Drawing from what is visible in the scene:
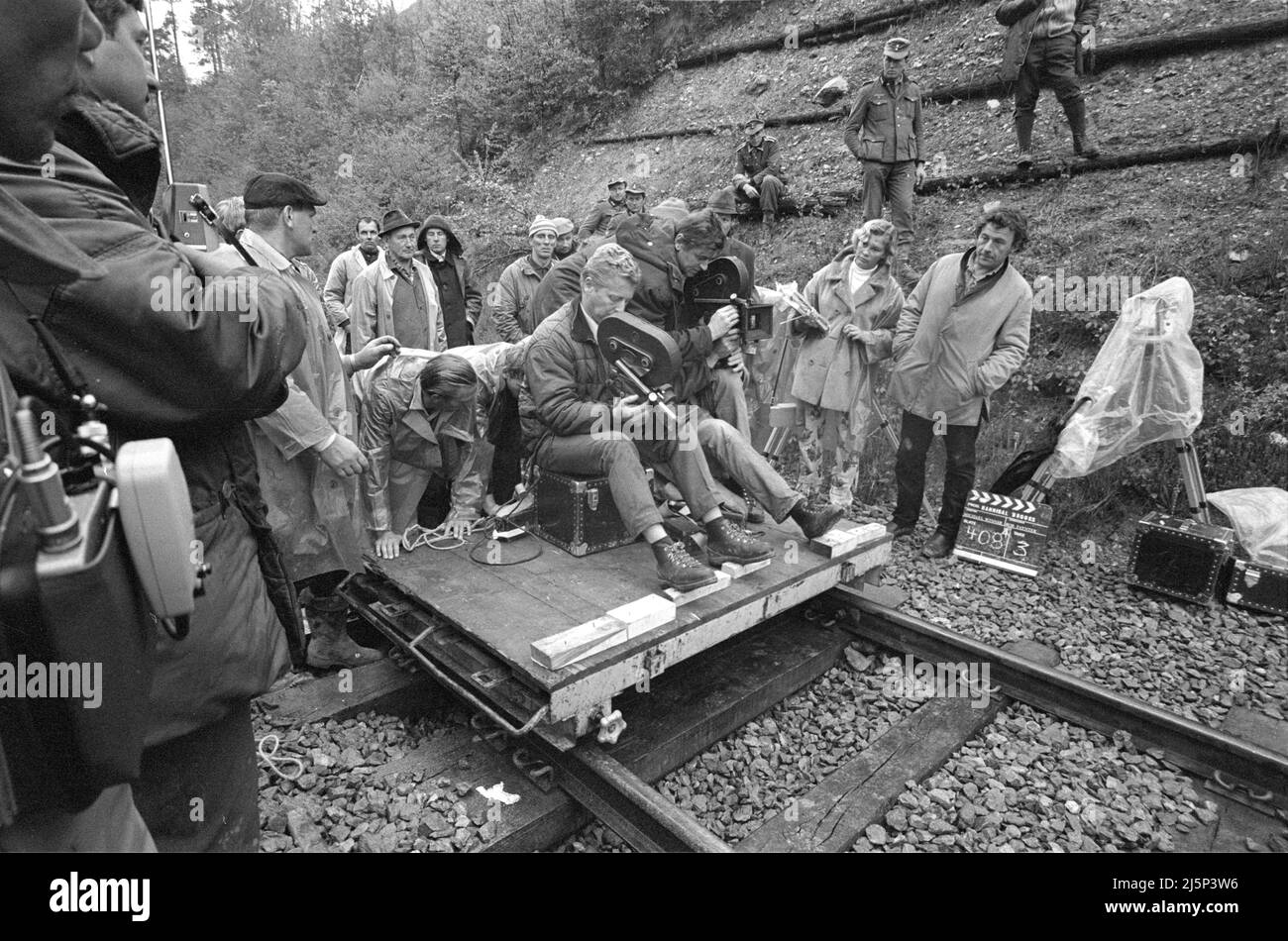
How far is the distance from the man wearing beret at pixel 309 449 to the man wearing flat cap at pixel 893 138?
242 inches

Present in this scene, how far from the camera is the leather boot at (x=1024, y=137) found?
8164 mm

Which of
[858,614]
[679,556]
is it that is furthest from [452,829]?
[858,614]

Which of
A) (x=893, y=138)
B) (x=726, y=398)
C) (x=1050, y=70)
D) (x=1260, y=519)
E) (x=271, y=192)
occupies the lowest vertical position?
(x=1260, y=519)

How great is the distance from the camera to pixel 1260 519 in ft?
15.7

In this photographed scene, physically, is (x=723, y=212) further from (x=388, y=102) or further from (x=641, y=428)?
(x=388, y=102)

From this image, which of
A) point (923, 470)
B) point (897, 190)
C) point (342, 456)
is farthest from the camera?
point (897, 190)

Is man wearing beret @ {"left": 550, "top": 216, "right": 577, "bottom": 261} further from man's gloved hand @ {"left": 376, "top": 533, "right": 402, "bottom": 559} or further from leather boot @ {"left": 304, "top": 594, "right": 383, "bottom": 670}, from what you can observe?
leather boot @ {"left": 304, "top": 594, "right": 383, "bottom": 670}

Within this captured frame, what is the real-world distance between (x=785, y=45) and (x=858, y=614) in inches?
517

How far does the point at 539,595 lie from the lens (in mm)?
3561

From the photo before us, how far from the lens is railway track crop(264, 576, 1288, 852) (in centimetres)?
277

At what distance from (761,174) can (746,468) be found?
24.7 feet

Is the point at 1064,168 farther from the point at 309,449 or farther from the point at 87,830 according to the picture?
the point at 87,830

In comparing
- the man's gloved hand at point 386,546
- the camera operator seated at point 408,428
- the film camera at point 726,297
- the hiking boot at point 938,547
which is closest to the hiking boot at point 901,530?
the hiking boot at point 938,547

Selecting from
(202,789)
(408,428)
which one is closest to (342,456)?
(408,428)
